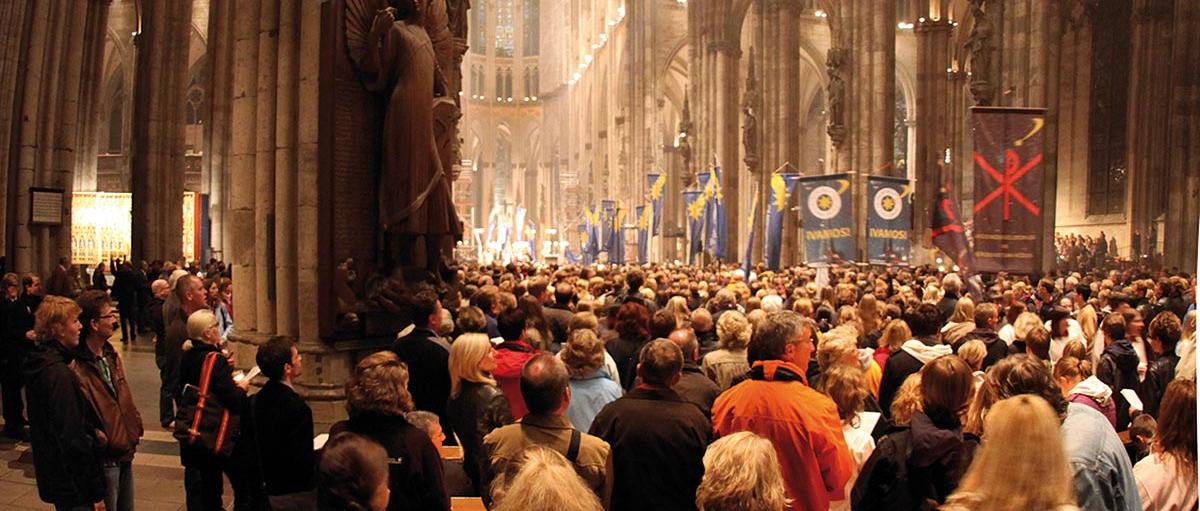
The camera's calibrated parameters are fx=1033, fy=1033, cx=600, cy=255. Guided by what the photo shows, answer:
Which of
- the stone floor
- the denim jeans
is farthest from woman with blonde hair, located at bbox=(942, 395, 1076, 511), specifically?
the stone floor

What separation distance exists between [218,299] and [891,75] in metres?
21.4

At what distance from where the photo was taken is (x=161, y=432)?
8.87 m

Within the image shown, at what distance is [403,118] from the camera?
843cm

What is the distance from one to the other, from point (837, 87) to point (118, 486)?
24.3 meters

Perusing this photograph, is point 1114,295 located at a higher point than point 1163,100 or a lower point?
lower

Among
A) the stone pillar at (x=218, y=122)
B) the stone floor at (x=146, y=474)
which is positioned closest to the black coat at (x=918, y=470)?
the stone floor at (x=146, y=474)

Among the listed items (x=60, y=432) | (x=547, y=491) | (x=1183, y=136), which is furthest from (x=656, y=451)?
(x=1183, y=136)

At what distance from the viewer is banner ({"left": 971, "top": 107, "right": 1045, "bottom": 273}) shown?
38.8ft

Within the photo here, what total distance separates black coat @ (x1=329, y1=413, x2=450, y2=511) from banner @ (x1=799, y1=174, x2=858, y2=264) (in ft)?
50.1

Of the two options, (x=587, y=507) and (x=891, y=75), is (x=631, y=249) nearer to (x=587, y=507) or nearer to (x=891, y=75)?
(x=891, y=75)

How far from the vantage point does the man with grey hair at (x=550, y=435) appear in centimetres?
396

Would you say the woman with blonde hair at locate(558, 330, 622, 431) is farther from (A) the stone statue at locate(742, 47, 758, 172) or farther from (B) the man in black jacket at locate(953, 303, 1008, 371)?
(A) the stone statue at locate(742, 47, 758, 172)

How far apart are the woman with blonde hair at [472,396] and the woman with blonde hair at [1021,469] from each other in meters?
2.52

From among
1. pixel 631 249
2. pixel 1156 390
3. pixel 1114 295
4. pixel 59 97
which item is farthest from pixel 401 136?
pixel 631 249
